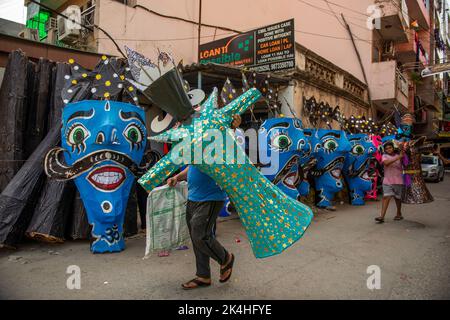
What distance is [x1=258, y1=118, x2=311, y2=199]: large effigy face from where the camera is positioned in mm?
5926

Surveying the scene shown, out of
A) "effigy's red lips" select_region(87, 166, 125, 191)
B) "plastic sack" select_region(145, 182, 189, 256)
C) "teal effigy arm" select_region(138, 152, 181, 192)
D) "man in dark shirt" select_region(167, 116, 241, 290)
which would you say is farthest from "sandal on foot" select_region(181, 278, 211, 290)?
"effigy's red lips" select_region(87, 166, 125, 191)

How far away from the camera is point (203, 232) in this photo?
3.00 meters

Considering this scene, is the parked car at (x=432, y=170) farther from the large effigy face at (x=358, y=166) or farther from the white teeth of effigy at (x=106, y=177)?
the white teeth of effigy at (x=106, y=177)

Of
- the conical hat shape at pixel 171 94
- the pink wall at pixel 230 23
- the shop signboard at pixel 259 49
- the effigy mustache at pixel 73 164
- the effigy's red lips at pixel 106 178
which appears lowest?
the effigy's red lips at pixel 106 178

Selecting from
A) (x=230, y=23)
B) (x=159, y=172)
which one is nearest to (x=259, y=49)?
(x=230, y=23)

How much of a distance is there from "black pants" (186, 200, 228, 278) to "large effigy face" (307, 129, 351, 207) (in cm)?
459

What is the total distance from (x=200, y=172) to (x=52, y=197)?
2576 mm

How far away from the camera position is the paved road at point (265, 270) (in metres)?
3.05

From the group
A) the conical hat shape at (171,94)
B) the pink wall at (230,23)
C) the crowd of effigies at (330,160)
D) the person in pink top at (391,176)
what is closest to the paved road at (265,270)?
the person in pink top at (391,176)

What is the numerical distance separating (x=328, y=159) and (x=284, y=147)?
1855 mm

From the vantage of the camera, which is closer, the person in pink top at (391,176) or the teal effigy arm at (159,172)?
the teal effigy arm at (159,172)

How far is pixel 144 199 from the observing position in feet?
18.0

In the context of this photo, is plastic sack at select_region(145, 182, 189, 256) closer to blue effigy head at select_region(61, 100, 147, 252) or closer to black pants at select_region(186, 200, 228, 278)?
black pants at select_region(186, 200, 228, 278)

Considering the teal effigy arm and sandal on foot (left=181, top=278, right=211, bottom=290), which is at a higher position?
the teal effigy arm
